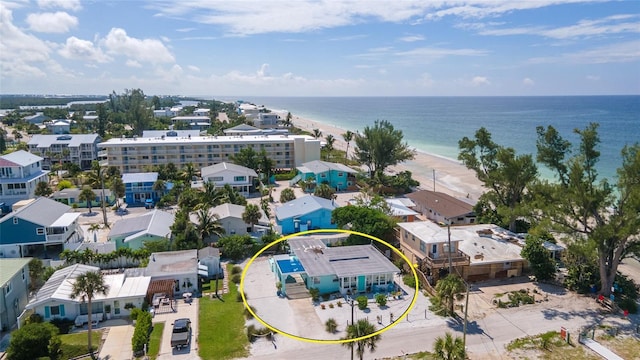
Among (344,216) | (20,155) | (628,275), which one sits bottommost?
(628,275)

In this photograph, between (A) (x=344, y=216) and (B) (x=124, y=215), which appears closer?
(A) (x=344, y=216)

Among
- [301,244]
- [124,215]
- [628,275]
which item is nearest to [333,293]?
[301,244]

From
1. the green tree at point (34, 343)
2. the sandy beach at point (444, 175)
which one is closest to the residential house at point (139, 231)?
the green tree at point (34, 343)

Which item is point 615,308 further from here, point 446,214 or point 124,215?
point 124,215

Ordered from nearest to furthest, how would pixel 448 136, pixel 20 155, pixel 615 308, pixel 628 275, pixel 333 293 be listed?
pixel 615 308
pixel 333 293
pixel 628 275
pixel 20 155
pixel 448 136

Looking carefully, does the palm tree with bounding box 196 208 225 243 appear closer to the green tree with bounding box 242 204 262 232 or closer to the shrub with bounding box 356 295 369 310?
the green tree with bounding box 242 204 262 232

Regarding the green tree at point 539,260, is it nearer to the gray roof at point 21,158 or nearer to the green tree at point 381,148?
the green tree at point 381,148
